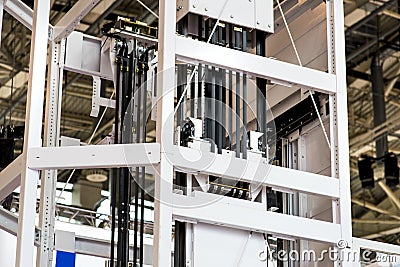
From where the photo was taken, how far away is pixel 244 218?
5.56m

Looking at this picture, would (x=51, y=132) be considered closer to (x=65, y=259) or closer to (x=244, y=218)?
(x=65, y=259)

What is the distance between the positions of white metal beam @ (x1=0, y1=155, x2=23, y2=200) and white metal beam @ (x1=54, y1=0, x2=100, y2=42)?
1.22m

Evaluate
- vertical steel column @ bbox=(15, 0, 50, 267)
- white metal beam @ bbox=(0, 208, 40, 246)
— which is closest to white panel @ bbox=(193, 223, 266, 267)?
vertical steel column @ bbox=(15, 0, 50, 267)

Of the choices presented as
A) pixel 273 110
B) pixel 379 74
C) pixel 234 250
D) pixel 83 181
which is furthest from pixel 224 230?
pixel 83 181

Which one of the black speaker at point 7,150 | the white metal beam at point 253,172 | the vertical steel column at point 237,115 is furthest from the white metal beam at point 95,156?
the black speaker at point 7,150

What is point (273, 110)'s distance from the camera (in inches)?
282

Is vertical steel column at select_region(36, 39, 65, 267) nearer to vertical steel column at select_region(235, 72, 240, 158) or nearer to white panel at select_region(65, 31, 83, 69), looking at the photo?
white panel at select_region(65, 31, 83, 69)

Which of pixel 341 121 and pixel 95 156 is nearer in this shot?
pixel 95 156

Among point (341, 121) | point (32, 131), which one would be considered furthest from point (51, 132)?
point (341, 121)

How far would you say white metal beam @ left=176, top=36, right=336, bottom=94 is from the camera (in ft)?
18.2

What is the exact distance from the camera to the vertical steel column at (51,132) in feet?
21.1

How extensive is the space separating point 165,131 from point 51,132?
1.76 meters

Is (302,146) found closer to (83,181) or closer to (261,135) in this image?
(261,135)

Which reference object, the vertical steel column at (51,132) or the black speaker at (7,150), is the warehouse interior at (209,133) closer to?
the vertical steel column at (51,132)
